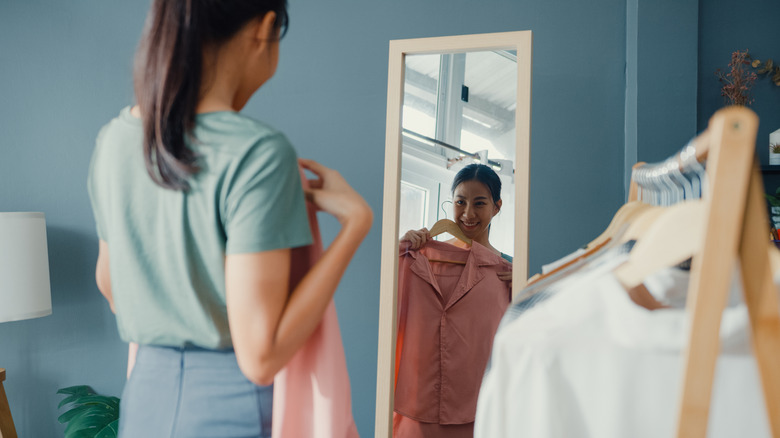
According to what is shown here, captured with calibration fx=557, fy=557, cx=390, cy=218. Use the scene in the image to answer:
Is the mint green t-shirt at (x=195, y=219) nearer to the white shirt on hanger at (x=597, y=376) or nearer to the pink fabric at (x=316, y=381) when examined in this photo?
the pink fabric at (x=316, y=381)

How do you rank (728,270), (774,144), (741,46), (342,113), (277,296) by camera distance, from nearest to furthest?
1. (728,270)
2. (277,296)
3. (774,144)
4. (741,46)
5. (342,113)

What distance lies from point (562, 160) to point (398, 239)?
70cm

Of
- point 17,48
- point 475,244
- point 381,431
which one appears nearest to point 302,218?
point 475,244

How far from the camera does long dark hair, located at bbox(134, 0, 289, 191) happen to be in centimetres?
76

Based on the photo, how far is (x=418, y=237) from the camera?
6.20 feet

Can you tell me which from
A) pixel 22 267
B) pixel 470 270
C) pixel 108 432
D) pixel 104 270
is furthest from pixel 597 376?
pixel 22 267

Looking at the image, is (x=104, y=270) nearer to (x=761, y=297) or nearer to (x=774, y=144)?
(x=761, y=297)

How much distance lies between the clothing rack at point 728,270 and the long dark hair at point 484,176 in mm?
1178

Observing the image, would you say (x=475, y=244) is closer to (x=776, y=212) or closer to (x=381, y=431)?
(x=381, y=431)

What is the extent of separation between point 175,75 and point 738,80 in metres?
1.91

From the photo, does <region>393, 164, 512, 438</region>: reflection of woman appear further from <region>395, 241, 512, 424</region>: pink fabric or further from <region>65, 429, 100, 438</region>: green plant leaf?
<region>65, 429, 100, 438</region>: green plant leaf

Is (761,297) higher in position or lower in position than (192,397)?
higher

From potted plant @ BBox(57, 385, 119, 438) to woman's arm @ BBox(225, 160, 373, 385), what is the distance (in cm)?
165

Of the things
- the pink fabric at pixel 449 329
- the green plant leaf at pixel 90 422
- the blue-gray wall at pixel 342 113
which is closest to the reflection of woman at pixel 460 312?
the pink fabric at pixel 449 329
